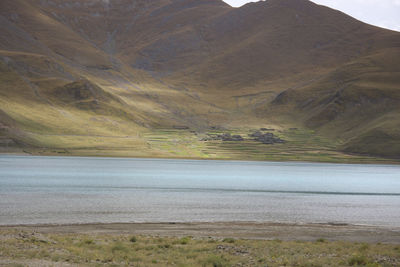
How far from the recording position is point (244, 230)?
45.3 metres

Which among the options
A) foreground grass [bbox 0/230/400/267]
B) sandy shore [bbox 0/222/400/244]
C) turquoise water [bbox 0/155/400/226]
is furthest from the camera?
turquoise water [bbox 0/155/400/226]

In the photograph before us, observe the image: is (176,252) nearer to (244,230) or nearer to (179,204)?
(244,230)

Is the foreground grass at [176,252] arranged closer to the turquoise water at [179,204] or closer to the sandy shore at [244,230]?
the sandy shore at [244,230]

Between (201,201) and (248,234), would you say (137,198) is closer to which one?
(201,201)

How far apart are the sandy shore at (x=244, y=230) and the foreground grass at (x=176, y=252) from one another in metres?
4.50

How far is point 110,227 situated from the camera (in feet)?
146

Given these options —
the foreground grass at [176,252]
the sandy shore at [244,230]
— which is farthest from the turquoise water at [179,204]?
the foreground grass at [176,252]

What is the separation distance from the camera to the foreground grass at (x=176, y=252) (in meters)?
27.9

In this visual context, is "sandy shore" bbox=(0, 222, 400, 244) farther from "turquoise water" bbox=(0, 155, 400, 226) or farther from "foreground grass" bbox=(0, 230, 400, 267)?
"foreground grass" bbox=(0, 230, 400, 267)

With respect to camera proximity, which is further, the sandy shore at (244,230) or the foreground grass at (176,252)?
the sandy shore at (244,230)

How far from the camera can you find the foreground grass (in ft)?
91.5

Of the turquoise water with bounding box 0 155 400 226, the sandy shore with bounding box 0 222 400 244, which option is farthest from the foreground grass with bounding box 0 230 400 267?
the turquoise water with bounding box 0 155 400 226

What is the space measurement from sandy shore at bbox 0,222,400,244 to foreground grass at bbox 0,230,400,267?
14.8ft

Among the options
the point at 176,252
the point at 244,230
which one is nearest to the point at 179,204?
the point at 244,230
